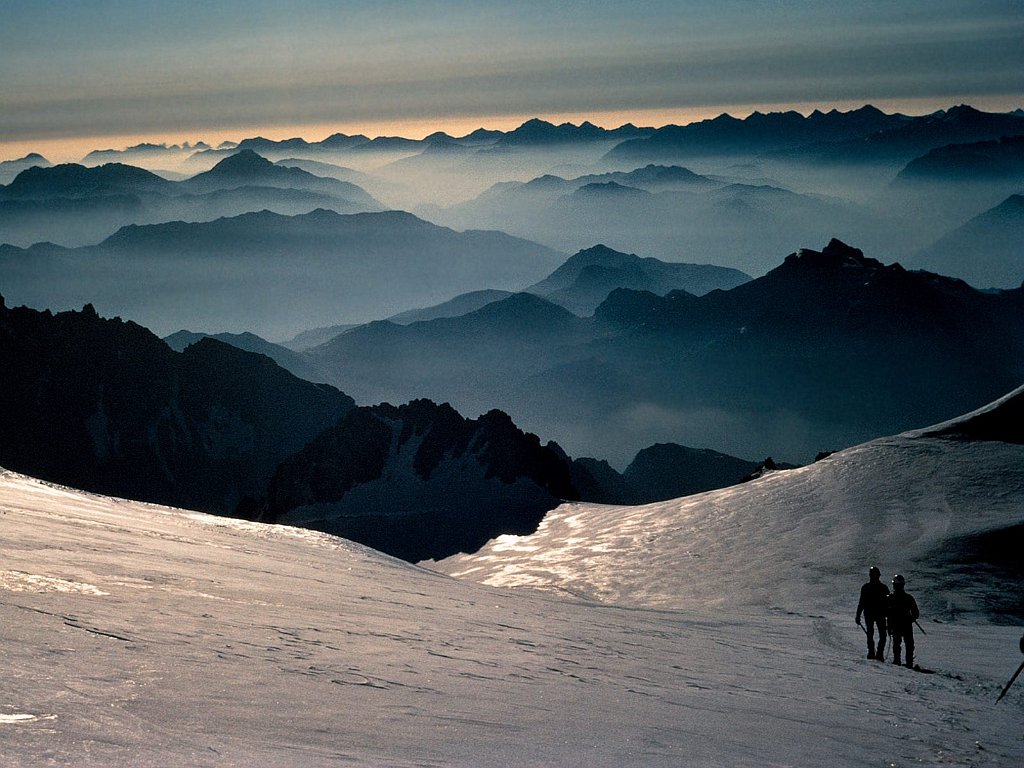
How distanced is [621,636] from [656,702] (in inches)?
300

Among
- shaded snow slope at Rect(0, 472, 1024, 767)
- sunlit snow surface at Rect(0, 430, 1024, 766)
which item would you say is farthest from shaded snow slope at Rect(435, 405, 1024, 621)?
shaded snow slope at Rect(0, 472, 1024, 767)

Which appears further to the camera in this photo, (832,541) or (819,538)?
(819,538)

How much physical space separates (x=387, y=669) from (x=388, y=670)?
0.22 feet

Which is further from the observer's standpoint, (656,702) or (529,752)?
(656,702)

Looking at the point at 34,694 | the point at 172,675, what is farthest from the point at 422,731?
the point at 34,694

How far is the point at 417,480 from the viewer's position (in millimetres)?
156750

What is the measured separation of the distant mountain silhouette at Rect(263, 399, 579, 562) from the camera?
5330 inches

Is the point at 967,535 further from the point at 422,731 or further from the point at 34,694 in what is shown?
the point at 34,694

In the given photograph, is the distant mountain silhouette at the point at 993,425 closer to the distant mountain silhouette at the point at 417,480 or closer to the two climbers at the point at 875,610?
the two climbers at the point at 875,610

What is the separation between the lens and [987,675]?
2012cm

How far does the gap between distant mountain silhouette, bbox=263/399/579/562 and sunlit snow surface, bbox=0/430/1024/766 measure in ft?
334

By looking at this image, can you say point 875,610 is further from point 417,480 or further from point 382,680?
point 417,480

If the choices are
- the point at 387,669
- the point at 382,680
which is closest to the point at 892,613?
the point at 387,669

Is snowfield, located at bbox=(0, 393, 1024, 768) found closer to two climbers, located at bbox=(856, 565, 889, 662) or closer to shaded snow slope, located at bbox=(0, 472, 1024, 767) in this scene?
shaded snow slope, located at bbox=(0, 472, 1024, 767)
